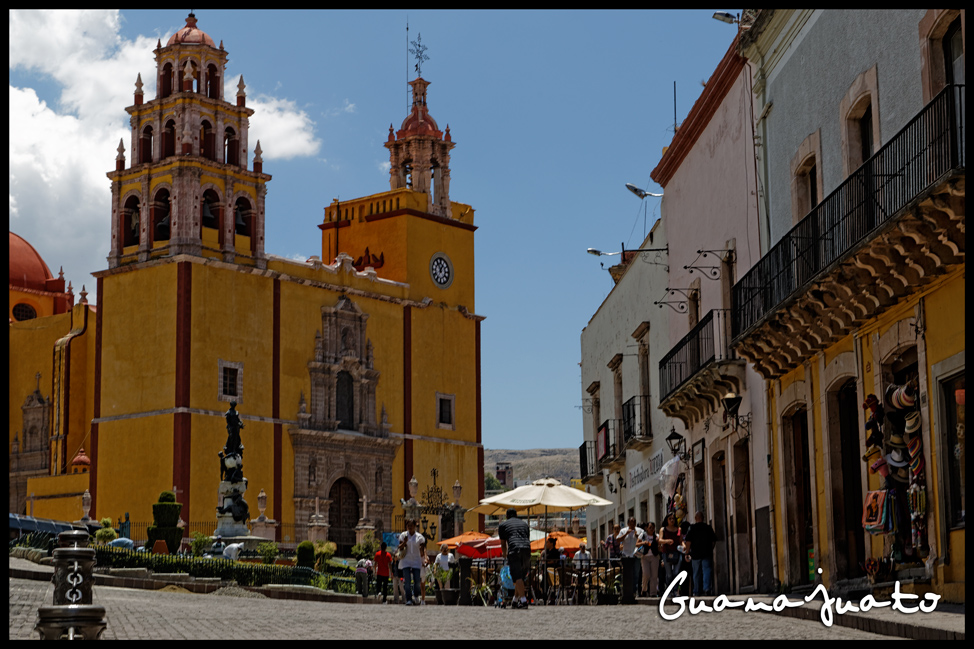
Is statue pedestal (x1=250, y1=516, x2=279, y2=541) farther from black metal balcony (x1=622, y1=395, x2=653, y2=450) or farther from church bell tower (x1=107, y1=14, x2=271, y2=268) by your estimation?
→ black metal balcony (x1=622, y1=395, x2=653, y2=450)

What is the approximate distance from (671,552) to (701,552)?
1.86 metres

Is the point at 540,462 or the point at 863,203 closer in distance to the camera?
the point at 863,203

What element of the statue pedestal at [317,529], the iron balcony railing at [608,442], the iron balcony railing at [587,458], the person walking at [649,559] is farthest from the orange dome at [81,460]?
the person walking at [649,559]

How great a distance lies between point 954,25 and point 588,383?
2548 centimetres

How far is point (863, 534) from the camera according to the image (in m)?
17.0

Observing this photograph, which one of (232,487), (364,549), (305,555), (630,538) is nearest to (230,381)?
(364,549)

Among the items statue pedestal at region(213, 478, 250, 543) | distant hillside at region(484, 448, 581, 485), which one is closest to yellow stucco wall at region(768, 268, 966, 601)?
statue pedestal at region(213, 478, 250, 543)

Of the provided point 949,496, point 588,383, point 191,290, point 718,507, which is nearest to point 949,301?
point 949,496

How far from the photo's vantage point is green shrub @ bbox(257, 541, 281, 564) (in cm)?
3347

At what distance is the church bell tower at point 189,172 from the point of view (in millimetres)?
52812

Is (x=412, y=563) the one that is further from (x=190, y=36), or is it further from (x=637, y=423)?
(x=190, y=36)

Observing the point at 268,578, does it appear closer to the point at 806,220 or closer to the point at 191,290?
the point at 806,220

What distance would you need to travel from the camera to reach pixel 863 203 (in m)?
15.2

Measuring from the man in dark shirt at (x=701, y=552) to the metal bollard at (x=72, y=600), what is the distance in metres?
9.81
